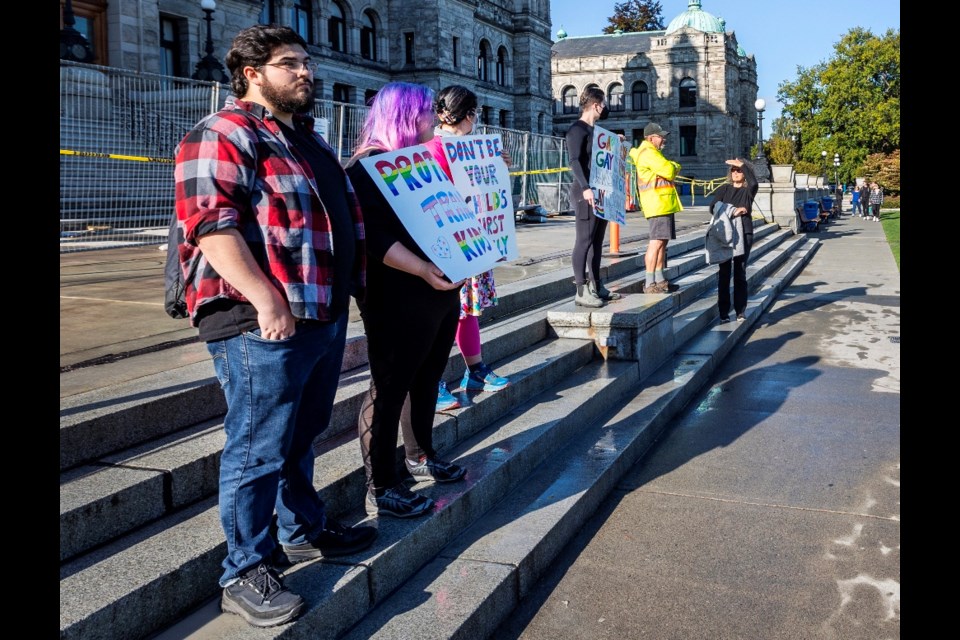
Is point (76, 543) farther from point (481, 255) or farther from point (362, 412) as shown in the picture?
point (481, 255)

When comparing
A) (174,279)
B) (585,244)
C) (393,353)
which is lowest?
(393,353)

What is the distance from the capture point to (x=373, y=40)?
152 feet

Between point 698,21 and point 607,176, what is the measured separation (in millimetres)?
78769

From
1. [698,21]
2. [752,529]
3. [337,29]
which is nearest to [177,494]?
[752,529]

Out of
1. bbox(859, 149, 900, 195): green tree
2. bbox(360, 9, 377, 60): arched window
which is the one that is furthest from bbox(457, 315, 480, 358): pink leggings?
bbox(859, 149, 900, 195): green tree

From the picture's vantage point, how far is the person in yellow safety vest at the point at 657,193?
346 inches

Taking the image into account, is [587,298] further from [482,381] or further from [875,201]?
[875,201]

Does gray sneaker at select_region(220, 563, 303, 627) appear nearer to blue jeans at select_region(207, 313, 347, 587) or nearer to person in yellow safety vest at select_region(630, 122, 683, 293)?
blue jeans at select_region(207, 313, 347, 587)

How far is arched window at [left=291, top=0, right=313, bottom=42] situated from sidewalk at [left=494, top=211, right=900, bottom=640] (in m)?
36.7

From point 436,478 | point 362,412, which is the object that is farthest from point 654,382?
point 362,412

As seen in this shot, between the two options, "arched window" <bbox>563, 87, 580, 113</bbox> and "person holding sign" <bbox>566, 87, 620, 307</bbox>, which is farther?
"arched window" <bbox>563, 87, 580, 113</bbox>

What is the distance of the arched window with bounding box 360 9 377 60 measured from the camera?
45.9 m

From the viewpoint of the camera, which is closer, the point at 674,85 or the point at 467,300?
the point at 467,300
